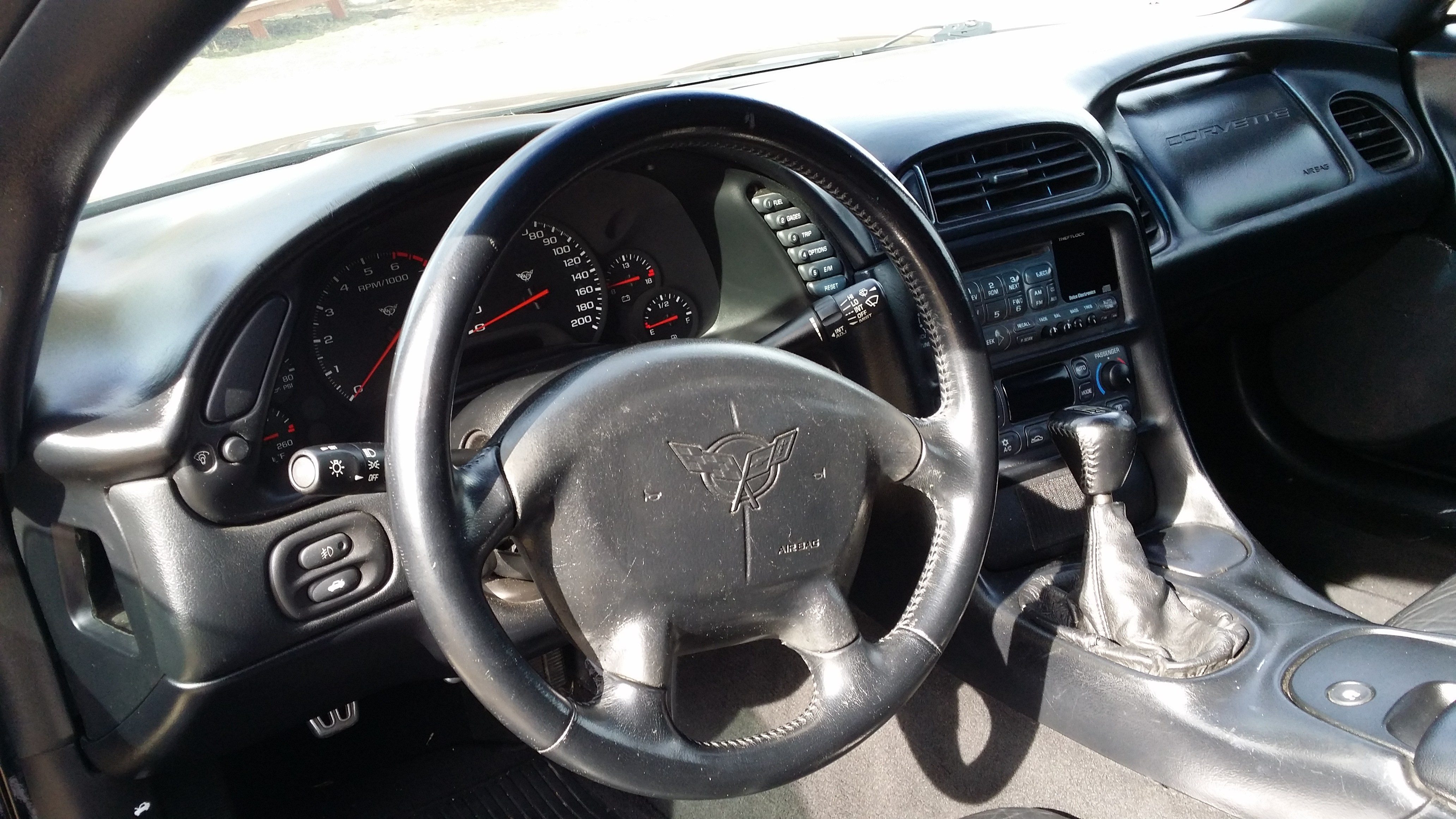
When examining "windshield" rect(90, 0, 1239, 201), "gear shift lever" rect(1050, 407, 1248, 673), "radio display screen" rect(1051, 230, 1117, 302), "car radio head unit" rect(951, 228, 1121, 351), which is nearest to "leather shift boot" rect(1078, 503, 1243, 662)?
"gear shift lever" rect(1050, 407, 1248, 673)

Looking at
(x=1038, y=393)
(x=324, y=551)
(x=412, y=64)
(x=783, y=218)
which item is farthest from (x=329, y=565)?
(x=1038, y=393)

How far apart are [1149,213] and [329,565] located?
168 cm

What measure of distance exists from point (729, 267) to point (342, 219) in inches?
24.5

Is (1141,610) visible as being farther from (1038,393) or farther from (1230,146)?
(1230,146)

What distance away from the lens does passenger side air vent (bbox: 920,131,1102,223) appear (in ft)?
6.63

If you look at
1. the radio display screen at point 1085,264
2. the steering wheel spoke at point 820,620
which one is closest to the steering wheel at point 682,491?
the steering wheel spoke at point 820,620

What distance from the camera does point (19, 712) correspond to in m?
1.53

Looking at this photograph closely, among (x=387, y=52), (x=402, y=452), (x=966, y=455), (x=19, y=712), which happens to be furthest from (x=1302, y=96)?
(x=19, y=712)

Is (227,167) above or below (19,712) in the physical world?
above

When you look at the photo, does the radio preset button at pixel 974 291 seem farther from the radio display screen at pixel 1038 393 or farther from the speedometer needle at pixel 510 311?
the speedometer needle at pixel 510 311

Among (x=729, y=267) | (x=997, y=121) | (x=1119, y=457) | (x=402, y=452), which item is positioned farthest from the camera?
(x=997, y=121)

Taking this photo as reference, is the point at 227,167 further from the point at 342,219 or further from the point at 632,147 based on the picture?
the point at 632,147

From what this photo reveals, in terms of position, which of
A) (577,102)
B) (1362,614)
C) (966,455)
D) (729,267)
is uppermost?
(577,102)

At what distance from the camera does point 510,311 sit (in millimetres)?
1662
